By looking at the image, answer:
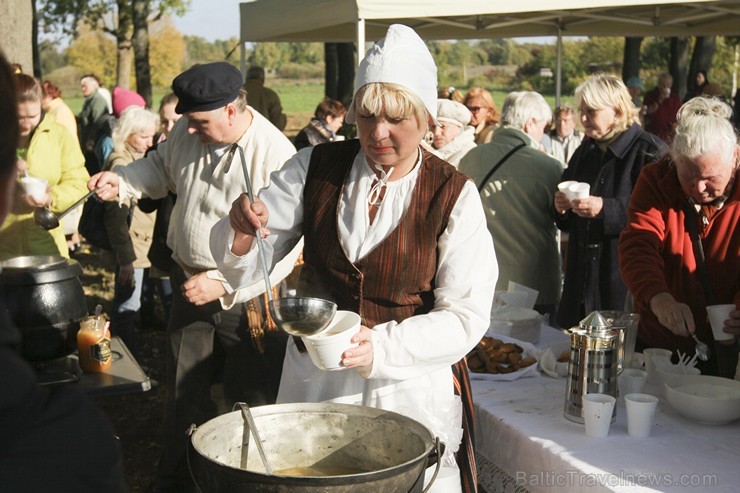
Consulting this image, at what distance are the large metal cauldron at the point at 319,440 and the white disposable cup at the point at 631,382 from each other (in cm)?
89

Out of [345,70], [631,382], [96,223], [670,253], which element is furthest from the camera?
[345,70]

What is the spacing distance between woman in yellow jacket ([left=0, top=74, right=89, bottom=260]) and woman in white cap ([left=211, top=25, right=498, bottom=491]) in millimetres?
1867

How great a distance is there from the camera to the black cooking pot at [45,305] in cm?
258

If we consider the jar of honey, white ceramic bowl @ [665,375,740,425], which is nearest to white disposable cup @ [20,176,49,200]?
the jar of honey

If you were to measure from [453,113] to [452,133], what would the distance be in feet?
0.46

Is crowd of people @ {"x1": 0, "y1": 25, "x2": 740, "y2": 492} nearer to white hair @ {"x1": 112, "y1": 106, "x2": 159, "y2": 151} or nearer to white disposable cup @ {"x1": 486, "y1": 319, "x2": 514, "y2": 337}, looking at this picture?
white hair @ {"x1": 112, "y1": 106, "x2": 159, "y2": 151}

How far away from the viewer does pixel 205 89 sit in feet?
9.53

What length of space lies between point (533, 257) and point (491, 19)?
460 centimetres

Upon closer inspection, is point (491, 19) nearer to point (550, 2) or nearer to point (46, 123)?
point (550, 2)

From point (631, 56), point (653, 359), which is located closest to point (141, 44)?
point (631, 56)

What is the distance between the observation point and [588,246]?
3.85 meters

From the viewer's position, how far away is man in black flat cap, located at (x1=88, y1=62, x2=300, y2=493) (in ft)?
9.68
